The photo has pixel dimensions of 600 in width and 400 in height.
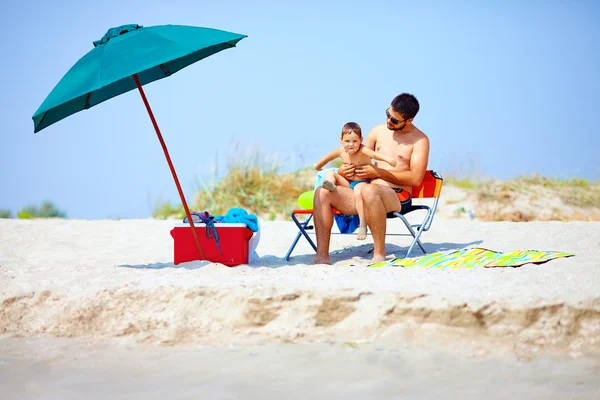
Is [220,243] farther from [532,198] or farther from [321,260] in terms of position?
[532,198]

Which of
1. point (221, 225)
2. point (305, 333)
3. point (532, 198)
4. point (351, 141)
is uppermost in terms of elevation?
point (351, 141)

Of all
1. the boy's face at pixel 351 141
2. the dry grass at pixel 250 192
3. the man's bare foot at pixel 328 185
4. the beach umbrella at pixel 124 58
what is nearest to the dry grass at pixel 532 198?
the dry grass at pixel 250 192

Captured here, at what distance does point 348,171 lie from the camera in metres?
5.50

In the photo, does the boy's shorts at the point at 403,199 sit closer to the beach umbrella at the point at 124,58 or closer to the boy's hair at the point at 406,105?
the boy's hair at the point at 406,105

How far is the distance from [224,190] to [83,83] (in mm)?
6462

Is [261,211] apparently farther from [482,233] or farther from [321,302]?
[321,302]

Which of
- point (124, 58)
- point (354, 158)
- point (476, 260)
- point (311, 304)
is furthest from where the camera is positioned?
point (354, 158)

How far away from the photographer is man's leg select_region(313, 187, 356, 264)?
538 centimetres

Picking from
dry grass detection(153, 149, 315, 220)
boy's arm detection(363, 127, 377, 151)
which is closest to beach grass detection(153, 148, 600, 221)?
dry grass detection(153, 149, 315, 220)

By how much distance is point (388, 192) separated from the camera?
528 cm

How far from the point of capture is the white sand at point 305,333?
308 centimetres

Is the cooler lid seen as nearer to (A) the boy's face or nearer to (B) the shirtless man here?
(B) the shirtless man

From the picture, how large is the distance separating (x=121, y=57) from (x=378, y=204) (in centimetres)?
219

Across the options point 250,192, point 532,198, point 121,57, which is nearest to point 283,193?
point 250,192
